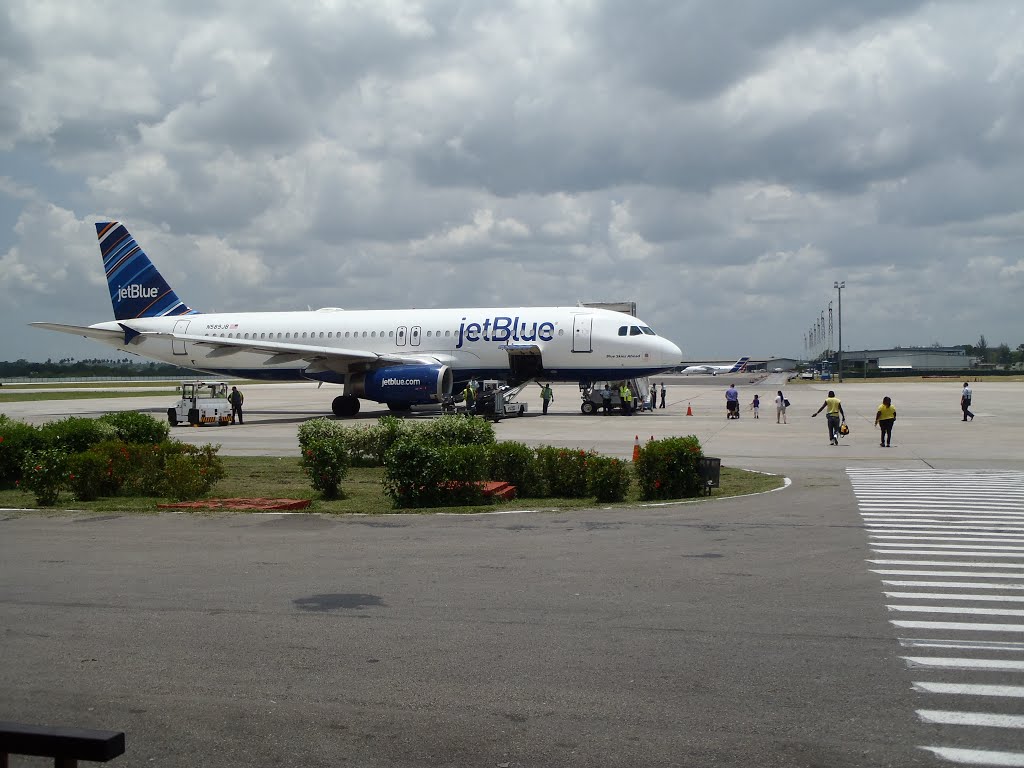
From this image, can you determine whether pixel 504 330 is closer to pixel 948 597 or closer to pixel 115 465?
pixel 115 465

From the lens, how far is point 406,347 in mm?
43062

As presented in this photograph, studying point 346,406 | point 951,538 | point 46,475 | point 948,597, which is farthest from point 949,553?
point 346,406

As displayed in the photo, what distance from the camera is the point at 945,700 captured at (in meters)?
6.28

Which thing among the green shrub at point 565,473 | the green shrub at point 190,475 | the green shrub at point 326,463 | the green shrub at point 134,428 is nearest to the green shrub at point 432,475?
the green shrub at point 326,463

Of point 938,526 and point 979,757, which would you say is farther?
point 938,526

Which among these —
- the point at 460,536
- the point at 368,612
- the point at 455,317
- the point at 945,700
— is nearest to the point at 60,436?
the point at 460,536

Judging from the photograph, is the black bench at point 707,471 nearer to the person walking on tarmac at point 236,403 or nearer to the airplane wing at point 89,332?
the person walking on tarmac at point 236,403

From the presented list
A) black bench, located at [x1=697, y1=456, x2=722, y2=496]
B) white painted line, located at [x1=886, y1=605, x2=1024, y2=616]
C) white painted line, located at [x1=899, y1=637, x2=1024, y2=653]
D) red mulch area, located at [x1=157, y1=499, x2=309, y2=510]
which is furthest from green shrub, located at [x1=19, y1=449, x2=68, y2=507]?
white painted line, located at [x1=899, y1=637, x2=1024, y2=653]

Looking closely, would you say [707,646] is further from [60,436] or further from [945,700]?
[60,436]

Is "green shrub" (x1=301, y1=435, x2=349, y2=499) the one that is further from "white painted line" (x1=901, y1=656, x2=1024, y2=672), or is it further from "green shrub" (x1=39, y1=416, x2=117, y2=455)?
"white painted line" (x1=901, y1=656, x2=1024, y2=672)

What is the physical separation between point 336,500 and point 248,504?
1657mm

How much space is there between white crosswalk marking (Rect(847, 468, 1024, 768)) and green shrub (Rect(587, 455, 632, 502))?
4.11 m

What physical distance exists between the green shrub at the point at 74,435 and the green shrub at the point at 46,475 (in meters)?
2.87

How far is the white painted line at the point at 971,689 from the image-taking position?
20.9 feet
